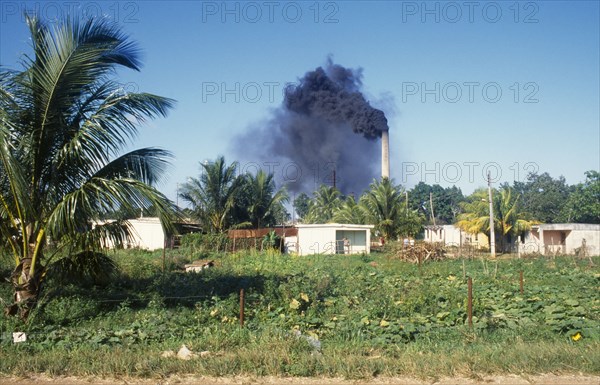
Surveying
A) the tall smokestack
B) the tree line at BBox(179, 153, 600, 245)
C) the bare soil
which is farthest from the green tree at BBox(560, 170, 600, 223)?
the bare soil

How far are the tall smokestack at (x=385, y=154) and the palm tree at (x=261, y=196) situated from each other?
8.74 meters

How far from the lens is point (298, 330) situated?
9430 mm

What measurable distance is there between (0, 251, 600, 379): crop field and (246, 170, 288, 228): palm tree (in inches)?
925

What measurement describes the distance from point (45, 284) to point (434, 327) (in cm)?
814

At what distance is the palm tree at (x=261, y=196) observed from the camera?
38.5 m

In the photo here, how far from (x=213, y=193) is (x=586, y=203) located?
3591 cm

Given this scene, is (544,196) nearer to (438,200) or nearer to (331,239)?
(438,200)

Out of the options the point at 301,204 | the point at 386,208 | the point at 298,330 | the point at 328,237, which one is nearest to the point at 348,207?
the point at 386,208

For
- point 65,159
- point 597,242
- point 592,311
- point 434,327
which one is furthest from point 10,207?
point 597,242

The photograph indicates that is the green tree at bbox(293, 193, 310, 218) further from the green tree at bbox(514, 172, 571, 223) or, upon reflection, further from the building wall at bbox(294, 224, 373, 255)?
the building wall at bbox(294, 224, 373, 255)

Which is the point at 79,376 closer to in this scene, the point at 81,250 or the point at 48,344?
the point at 48,344

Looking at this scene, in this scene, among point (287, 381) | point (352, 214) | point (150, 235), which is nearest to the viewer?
point (287, 381)

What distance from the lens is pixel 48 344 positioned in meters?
8.11

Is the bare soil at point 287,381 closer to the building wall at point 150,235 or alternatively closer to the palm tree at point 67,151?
the palm tree at point 67,151
